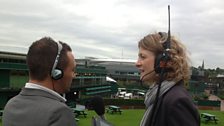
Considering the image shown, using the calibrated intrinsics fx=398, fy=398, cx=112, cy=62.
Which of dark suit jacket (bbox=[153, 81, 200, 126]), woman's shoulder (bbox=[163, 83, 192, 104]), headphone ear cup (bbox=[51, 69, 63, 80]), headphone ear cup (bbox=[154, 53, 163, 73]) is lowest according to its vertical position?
dark suit jacket (bbox=[153, 81, 200, 126])

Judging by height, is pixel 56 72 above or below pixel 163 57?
below

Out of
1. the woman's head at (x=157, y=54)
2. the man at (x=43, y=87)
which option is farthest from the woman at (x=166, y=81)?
the man at (x=43, y=87)

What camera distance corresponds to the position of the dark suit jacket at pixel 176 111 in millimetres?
2568

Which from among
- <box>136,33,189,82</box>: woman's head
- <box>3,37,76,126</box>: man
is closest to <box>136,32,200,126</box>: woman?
<box>136,33,189,82</box>: woman's head

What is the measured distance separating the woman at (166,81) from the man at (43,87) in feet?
2.01

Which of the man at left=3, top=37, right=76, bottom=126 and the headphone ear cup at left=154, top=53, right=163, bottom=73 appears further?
the headphone ear cup at left=154, top=53, right=163, bottom=73

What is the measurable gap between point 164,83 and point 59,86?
738 millimetres

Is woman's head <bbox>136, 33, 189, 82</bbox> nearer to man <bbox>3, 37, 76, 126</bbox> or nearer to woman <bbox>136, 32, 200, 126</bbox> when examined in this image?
woman <bbox>136, 32, 200, 126</bbox>

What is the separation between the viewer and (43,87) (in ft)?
8.16

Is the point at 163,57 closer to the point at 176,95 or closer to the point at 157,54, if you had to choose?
the point at 157,54

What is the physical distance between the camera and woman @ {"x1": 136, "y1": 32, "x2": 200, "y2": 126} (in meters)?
2.60

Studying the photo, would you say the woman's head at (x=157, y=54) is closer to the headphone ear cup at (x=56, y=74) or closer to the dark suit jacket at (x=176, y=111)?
the dark suit jacket at (x=176, y=111)

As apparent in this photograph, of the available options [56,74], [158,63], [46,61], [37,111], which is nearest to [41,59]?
[46,61]

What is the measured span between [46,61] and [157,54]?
883 millimetres
